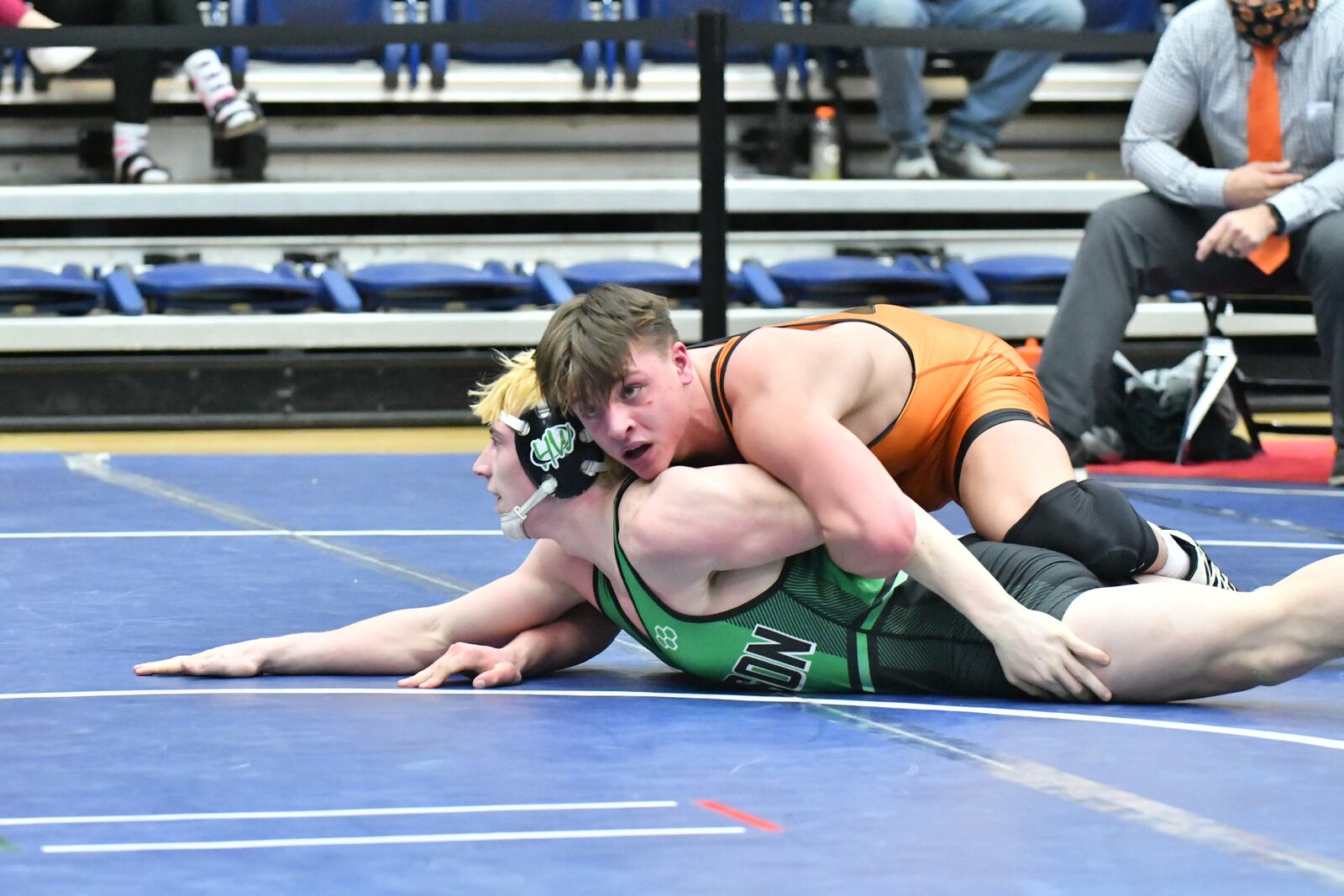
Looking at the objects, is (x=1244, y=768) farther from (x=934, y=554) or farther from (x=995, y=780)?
(x=934, y=554)

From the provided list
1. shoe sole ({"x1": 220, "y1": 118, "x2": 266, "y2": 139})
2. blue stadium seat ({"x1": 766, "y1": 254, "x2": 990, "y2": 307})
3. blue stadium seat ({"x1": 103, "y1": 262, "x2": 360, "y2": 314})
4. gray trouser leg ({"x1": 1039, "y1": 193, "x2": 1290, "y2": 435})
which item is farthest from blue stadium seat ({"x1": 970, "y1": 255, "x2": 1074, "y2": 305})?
shoe sole ({"x1": 220, "y1": 118, "x2": 266, "y2": 139})

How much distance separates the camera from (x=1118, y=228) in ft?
16.7

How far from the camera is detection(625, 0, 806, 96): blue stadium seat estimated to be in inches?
303

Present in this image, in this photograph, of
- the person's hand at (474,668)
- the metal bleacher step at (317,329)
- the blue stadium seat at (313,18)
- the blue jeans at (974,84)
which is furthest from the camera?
the blue stadium seat at (313,18)

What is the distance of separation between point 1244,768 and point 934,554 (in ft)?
1.57

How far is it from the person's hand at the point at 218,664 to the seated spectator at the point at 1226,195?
269cm

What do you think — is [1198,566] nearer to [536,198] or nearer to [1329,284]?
[1329,284]

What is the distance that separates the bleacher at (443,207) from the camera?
6.66 metres

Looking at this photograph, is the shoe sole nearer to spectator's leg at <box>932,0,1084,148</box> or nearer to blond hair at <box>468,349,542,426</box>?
spectator's leg at <box>932,0,1084,148</box>

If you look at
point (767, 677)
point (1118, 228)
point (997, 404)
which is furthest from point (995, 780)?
point (1118, 228)

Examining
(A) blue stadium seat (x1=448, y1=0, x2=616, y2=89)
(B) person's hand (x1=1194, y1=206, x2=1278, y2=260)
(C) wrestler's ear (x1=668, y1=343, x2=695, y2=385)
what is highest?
(A) blue stadium seat (x1=448, y1=0, x2=616, y2=89)

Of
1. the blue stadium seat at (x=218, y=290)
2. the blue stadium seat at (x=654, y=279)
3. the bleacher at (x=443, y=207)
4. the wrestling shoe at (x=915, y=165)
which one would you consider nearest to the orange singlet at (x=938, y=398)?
the bleacher at (x=443, y=207)

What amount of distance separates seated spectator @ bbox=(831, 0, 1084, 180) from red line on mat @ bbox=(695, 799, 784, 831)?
5.50 meters

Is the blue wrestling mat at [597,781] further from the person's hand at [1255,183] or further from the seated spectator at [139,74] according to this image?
the seated spectator at [139,74]
